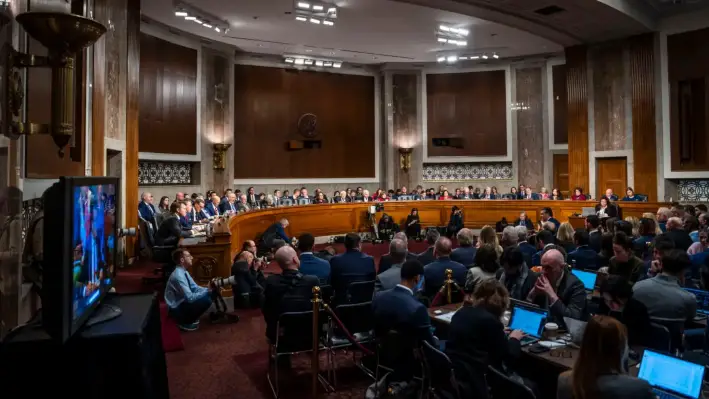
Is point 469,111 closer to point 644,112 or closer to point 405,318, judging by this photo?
point 644,112

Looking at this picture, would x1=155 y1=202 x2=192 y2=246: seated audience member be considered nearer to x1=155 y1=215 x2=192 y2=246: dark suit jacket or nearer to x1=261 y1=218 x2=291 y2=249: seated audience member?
x1=155 y1=215 x2=192 y2=246: dark suit jacket

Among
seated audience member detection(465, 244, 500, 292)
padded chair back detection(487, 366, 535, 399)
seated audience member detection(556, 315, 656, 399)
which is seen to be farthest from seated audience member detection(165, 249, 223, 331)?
seated audience member detection(556, 315, 656, 399)

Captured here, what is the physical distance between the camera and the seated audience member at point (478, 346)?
315 cm

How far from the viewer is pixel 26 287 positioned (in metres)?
2.86

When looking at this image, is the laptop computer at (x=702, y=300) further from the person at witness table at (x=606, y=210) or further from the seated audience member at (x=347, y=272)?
the person at witness table at (x=606, y=210)

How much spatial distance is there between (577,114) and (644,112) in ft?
5.77

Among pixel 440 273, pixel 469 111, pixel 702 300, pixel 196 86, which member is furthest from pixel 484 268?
pixel 469 111

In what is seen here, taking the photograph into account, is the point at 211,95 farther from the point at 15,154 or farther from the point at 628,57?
the point at 15,154

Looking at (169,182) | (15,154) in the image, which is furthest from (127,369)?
(169,182)

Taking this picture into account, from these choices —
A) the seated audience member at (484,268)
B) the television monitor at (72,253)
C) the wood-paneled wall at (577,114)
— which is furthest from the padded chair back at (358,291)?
the wood-paneled wall at (577,114)

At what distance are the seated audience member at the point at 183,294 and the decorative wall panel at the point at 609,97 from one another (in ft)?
39.6

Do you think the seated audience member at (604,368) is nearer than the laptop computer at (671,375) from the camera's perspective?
Yes

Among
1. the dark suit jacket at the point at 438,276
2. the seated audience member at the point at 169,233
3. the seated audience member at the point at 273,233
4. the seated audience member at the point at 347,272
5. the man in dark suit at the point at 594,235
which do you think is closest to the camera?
the dark suit jacket at the point at 438,276

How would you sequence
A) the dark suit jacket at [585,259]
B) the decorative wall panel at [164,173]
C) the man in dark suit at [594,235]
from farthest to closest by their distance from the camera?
the decorative wall panel at [164,173] < the man in dark suit at [594,235] < the dark suit jacket at [585,259]
